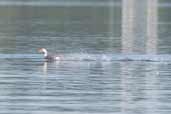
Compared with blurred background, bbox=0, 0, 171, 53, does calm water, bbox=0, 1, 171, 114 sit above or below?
below

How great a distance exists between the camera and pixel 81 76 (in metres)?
28.5

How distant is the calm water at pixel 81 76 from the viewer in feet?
71.3

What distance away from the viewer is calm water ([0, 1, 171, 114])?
2172 centimetres

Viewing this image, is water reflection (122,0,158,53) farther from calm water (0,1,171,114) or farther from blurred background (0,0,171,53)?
calm water (0,1,171,114)

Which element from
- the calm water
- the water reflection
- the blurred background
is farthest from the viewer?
the water reflection

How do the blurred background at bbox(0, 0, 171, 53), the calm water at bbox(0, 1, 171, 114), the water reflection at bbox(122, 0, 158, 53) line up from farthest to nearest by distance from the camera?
1. the water reflection at bbox(122, 0, 158, 53)
2. the blurred background at bbox(0, 0, 171, 53)
3. the calm water at bbox(0, 1, 171, 114)

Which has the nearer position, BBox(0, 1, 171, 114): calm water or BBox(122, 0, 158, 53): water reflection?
BBox(0, 1, 171, 114): calm water

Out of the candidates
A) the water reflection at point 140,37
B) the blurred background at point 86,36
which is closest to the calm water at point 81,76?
the blurred background at point 86,36

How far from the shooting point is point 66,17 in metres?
72.5

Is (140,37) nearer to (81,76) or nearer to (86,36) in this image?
(86,36)

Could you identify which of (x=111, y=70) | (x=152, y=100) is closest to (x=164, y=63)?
(x=111, y=70)

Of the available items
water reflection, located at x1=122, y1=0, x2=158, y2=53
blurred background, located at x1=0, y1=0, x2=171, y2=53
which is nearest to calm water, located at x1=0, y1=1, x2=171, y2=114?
blurred background, located at x1=0, y1=0, x2=171, y2=53

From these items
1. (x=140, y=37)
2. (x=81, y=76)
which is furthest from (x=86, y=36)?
(x=81, y=76)

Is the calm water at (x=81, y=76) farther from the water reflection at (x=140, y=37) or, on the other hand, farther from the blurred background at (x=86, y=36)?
the water reflection at (x=140, y=37)
